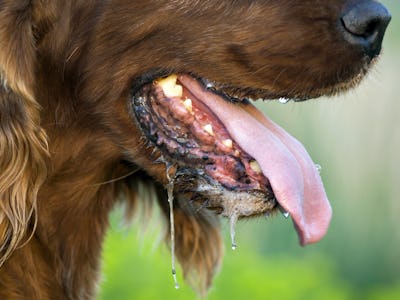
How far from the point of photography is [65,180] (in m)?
3.26

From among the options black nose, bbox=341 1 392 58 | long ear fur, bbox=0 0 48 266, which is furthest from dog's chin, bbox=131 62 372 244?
long ear fur, bbox=0 0 48 266

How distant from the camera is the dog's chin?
9.93ft

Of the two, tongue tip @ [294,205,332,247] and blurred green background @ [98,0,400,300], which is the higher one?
tongue tip @ [294,205,332,247]

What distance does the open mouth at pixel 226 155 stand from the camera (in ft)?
9.95

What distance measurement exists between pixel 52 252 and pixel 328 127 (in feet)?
10.8

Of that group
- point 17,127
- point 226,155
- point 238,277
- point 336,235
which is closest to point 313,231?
point 226,155

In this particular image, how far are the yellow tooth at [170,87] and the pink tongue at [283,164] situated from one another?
0.02m

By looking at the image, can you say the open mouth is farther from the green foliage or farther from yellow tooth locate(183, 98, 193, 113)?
the green foliage

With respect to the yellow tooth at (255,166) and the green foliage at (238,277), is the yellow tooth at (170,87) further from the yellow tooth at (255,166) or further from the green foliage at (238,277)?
the green foliage at (238,277)

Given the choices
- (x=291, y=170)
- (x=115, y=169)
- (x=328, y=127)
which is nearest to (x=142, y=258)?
(x=328, y=127)

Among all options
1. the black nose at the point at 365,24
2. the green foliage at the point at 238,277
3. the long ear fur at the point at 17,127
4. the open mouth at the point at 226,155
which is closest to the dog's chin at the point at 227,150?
the open mouth at the point at 226,155

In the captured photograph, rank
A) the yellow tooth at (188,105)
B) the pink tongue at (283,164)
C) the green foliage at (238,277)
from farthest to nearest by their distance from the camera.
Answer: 1. the green foliage at (238,277)
2. the yellow tooth at (188,105)
3. the pink tongue at (283,164)

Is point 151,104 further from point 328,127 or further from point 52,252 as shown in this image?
point 328,127

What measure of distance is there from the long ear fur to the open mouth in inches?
13.7
